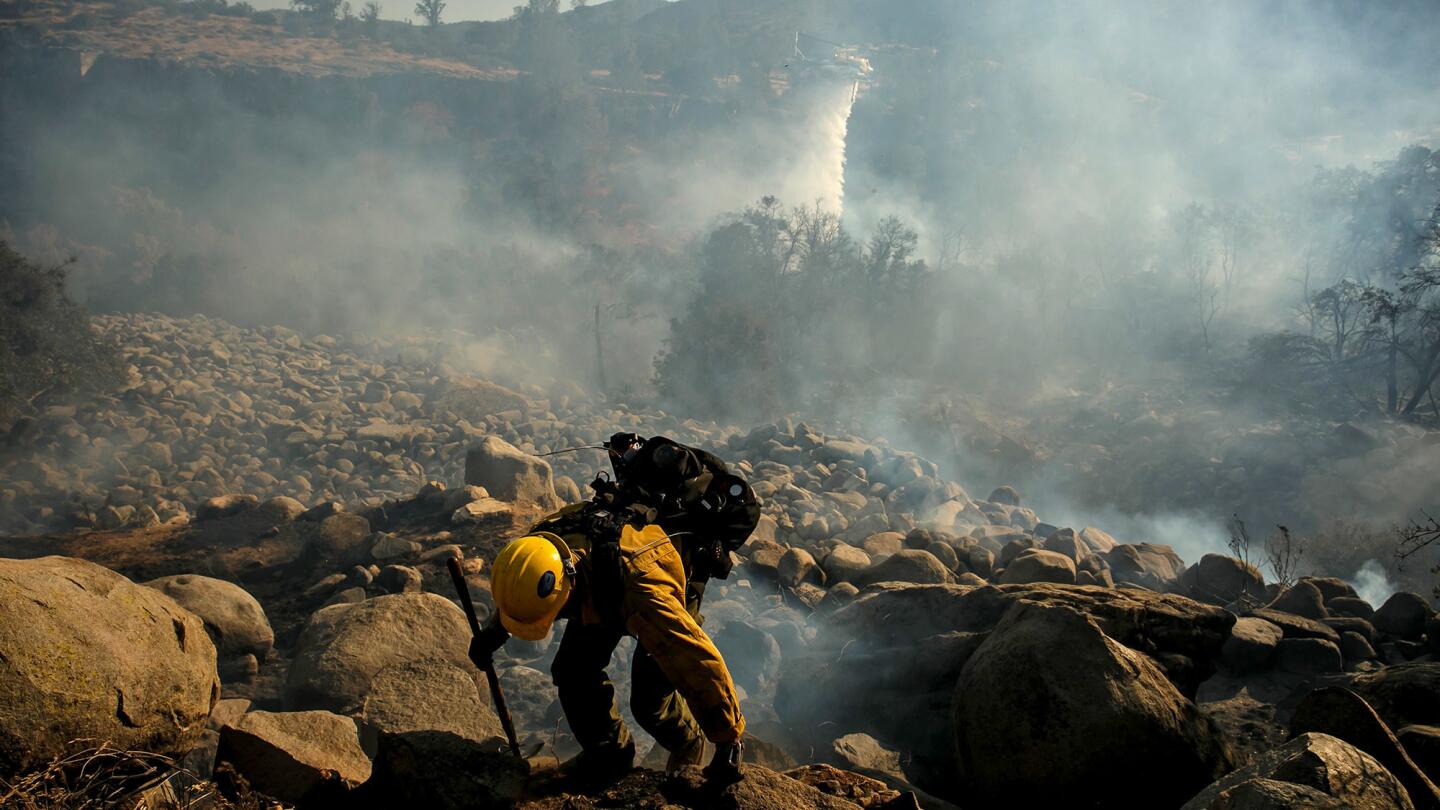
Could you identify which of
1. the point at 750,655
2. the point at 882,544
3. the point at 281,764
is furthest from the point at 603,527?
the point at 882,544

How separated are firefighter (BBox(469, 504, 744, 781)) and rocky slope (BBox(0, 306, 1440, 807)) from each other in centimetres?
24

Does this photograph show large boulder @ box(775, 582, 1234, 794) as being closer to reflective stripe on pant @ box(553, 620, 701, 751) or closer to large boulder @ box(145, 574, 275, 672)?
reflective stripe on pant @ box(553, 620, 701, 751)

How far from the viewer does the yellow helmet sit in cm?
289

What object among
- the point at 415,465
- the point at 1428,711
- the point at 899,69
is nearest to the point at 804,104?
the point at 899,69

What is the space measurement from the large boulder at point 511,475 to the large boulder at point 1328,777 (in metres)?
7.61

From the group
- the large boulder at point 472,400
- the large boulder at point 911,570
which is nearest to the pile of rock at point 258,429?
the large boulder at point 472,400

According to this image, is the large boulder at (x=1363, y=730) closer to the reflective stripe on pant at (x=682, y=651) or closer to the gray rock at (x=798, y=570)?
the reflective stripe on pant at (x=682, y=651)

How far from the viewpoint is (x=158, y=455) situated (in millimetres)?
17484

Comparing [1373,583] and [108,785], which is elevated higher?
[108,785]

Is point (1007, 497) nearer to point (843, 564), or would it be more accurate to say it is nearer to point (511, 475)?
point (843, 564)

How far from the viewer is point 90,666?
2.87 m

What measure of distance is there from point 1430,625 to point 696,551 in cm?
546

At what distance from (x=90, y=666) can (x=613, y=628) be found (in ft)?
5.37

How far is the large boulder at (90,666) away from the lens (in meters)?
2.67
